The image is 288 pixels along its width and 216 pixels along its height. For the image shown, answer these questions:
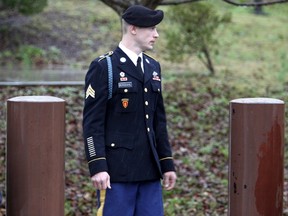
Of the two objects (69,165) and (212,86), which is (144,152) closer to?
(69,165)

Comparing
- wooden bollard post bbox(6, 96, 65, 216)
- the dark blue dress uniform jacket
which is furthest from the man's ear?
wooden bollard post bbox(6, 96, 65, 216)

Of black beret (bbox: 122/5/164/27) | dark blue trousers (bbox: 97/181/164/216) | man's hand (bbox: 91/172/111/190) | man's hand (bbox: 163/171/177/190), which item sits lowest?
dark blue trousers (bbox: 97/181/164/216)

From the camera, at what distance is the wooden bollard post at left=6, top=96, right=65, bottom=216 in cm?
366

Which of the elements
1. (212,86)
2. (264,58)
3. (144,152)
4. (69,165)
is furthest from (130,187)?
(264,58)

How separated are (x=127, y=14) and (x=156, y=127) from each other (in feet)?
2.25

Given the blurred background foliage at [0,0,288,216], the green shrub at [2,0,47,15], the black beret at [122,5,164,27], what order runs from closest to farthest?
the black beret at [122,5,164,27] → the blurred background foliage at [0,0,288,216] → the green shrub at [2,0,47,15]

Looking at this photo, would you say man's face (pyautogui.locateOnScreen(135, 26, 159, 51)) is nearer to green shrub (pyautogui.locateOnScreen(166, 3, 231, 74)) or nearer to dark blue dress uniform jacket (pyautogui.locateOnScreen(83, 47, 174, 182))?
dark blue dress uniform jacket (pyautogui.locateOnScreen(83, 47, 174, 182))

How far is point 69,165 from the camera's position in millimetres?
7441

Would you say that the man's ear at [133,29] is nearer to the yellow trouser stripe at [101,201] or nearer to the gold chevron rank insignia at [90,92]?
the gold chevron rank insignia at [90,92]

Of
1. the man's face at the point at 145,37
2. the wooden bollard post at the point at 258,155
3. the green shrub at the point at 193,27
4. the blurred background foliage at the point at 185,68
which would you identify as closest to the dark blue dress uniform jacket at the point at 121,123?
the man's face at the point at 145,37

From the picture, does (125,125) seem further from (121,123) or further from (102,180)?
(102,180)

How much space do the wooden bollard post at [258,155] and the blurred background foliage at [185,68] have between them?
7.76 ft

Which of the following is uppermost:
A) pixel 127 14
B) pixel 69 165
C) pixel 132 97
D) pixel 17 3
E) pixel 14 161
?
pixel 17 3

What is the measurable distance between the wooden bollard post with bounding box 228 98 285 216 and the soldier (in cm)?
52
